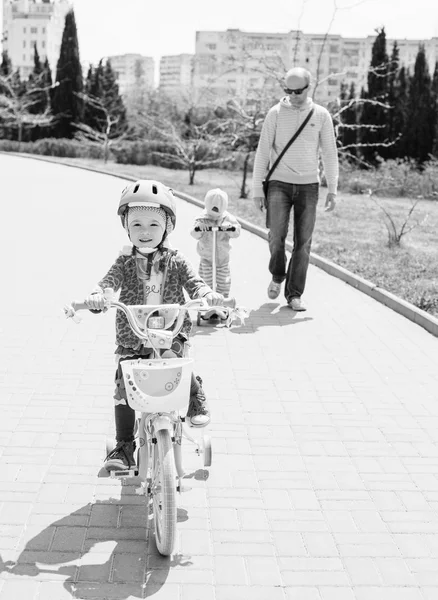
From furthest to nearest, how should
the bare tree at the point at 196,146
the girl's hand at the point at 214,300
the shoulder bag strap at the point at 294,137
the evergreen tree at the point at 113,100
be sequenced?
the evergreen tree at the point at 113,100
the bare tree at the point at 196,146
the shoulder bag strap at the point at 294,137
the girl's hand at the point at 214,300

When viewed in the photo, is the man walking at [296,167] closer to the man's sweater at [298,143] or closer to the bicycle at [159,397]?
the man's sweater at [298,143]

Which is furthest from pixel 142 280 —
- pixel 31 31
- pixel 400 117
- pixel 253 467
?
pixel 31 31

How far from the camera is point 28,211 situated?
53.5 ft

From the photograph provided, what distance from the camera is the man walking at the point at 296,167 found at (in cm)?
800

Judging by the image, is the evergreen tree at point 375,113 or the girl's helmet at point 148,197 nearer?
the girl's helmet at point 148,197

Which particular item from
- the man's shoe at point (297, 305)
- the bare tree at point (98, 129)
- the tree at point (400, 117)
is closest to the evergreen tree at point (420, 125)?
the tree at point (400, 117)

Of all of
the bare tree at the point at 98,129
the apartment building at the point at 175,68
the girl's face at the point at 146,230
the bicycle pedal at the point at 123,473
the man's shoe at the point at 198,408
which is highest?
the apartment building at the point at 175,68

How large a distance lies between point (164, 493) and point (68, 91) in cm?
4920

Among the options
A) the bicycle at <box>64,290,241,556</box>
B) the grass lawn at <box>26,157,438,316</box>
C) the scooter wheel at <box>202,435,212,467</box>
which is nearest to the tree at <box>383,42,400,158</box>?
the grass lawn at <box>26,157,438,316</box>

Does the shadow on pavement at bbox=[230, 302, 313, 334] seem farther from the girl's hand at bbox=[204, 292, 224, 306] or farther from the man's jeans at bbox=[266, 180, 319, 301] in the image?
the girl's hand at bbox=[204, 292, 224, 306]

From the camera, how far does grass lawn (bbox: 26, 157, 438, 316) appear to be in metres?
9.66

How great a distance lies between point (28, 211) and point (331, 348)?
10473mm

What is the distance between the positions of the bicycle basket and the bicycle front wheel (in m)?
0.18

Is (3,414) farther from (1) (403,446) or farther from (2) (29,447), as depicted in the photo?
(1) (403,446)
